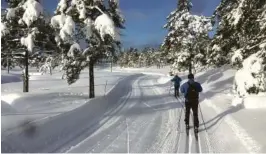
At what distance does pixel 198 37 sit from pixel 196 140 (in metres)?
30.4

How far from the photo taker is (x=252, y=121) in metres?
14.4

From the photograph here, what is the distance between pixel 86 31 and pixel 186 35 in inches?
859

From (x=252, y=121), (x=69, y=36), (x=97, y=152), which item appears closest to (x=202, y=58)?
(x=69, y=36)

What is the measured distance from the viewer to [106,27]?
19.8m

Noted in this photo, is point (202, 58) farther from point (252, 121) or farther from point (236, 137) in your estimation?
point (236, 137)

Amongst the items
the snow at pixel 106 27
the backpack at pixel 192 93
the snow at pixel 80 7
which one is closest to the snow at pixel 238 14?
the backpack at pixel 192 93

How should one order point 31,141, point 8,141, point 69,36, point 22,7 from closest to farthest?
point 8,141 → point 31,141 → point 69,36 → point 22,7

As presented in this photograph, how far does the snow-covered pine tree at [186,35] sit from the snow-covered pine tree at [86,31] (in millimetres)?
18064

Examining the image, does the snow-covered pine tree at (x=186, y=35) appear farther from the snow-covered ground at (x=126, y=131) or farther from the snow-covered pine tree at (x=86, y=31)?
the snow-covered ground at (x=126, y=131)

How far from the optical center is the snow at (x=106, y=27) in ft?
64.0

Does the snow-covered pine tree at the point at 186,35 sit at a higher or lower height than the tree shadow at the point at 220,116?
higher

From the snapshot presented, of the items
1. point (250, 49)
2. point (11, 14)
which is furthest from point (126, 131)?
point (11, 14)

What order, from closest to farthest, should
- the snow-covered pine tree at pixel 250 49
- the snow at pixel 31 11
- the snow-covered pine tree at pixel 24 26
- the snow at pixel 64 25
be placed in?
the snow-covered pine tree at pixel 250 49, the snow at pixel 64 25, the snow at pixel 31 11, the snow-covered pine tree at pixel 24 26

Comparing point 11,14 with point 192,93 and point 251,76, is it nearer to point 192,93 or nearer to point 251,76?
point 192,93
